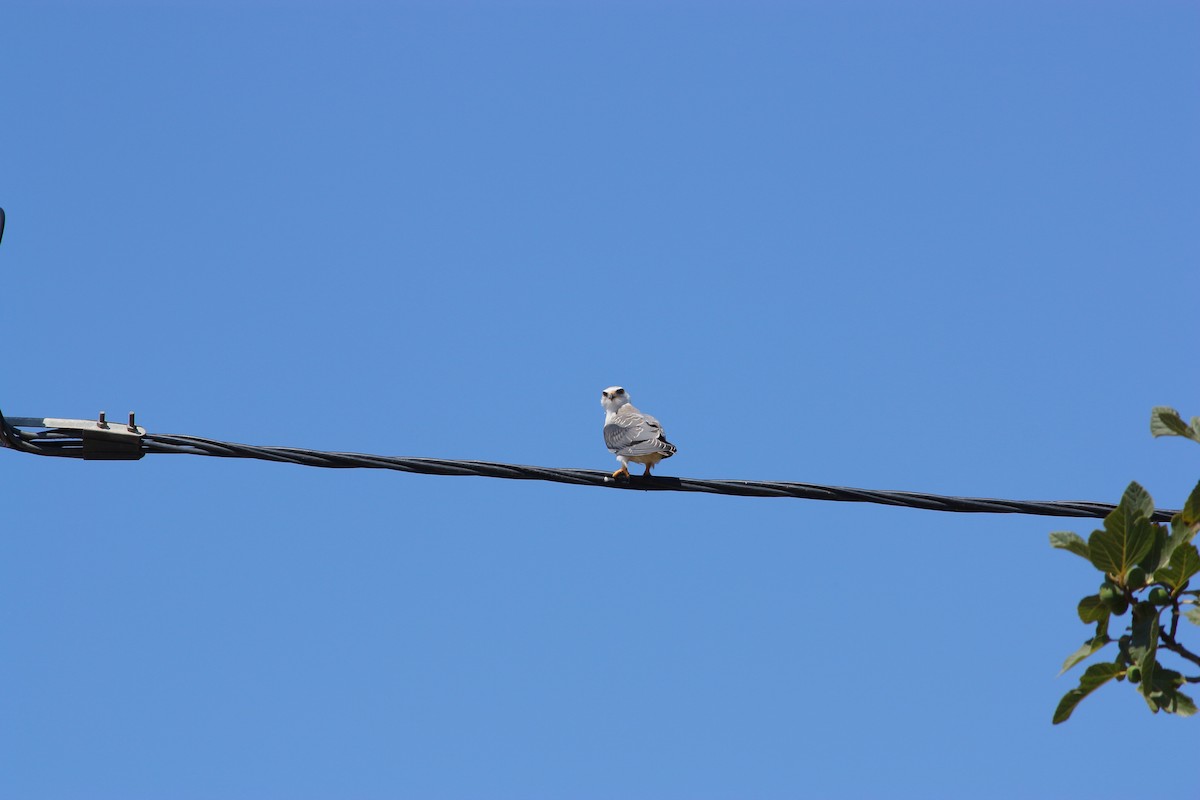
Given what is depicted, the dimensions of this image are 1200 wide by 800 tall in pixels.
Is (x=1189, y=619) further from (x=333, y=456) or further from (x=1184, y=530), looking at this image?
(x=333, y=456)

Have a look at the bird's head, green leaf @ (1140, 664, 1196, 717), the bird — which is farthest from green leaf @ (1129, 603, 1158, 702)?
the bird's head

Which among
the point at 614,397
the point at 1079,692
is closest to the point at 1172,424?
the point at 1079,692

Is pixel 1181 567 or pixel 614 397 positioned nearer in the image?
pixel 1181 567

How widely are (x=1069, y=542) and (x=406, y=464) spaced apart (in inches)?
122

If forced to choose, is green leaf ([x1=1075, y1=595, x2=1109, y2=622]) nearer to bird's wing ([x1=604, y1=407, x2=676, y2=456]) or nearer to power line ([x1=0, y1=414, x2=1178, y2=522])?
power line ([x1=0, y1=414, x2=1178, y2=522])

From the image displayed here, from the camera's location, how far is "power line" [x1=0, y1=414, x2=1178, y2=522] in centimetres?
618

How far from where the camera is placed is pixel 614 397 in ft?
35.0

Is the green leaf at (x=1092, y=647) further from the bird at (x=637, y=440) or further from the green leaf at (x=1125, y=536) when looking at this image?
the bird at (x=637, y=440)

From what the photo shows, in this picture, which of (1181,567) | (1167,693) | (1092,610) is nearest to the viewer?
(1167,693)

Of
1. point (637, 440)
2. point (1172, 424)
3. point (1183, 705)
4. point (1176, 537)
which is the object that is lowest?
point (1183, 705)

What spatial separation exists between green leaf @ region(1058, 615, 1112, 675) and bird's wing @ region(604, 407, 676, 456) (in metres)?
3.92

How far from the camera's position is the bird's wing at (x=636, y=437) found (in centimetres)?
826

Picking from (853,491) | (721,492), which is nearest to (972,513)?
(853,491)

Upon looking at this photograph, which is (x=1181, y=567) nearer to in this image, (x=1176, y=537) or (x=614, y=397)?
(x=1176, y=537)
